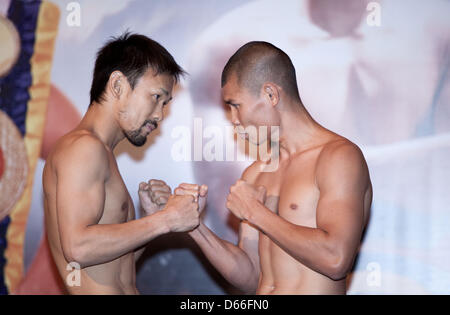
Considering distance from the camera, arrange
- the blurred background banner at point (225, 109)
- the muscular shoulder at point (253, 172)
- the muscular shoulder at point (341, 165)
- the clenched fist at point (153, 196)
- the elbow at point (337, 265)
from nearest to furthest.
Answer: the elbow at point (337, 265)
the muscular shoulder at point (341, 165)
the clenched fist at point (153, 196)
the muscular shoulder at point (253, 172)
the blurred background banner at point (225, 109)

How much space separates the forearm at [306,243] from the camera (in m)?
1.79

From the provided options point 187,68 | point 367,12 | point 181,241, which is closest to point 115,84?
point 187,68

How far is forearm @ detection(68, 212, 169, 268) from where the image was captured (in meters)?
1.81

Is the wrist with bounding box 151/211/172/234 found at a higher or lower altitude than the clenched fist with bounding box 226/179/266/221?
lower

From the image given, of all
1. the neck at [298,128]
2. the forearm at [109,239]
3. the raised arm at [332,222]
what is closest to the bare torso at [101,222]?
the forearm at [109,239]

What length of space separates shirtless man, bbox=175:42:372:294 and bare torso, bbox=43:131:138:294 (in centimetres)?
25

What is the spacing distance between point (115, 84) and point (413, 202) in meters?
1.91

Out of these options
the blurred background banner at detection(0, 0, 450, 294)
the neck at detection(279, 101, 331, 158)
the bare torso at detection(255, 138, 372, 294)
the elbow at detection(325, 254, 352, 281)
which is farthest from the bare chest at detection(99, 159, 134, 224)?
the blurred background banner at detection(0, 0, 450, 294)

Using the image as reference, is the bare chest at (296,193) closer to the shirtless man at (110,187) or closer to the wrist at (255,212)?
the wrist at (255,212)

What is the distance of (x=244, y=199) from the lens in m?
2.00

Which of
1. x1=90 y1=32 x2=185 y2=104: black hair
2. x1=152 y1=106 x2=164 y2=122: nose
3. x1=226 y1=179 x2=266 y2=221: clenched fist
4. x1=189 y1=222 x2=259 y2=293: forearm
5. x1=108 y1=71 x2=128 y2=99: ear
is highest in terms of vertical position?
x1=90 y1=32 x2=185 y2=104: black hair

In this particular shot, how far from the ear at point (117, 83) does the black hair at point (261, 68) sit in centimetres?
44

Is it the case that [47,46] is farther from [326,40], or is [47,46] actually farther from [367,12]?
[367,12]

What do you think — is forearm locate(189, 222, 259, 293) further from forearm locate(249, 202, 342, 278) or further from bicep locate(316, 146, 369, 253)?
bicep locate(316, 146, 369, 253)
